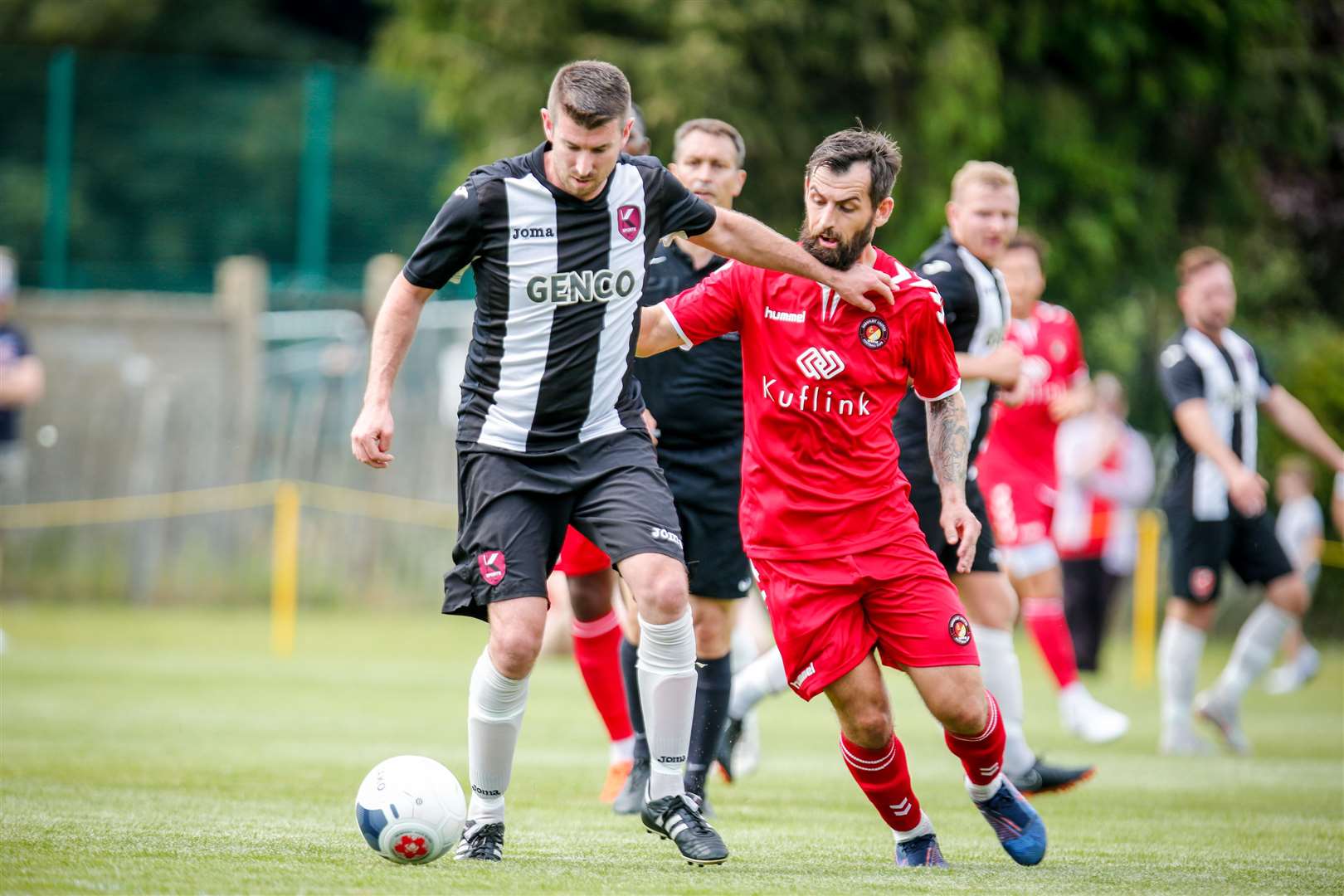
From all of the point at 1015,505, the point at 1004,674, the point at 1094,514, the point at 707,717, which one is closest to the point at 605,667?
the point at 707,717

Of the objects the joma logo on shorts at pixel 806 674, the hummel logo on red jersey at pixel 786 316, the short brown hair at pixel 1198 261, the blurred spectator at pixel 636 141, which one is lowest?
the joma logo on shorts at pixel 806 674

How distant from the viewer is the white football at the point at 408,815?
16.5 ft

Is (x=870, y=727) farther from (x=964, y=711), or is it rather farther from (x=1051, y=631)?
(x=1051, y=631)

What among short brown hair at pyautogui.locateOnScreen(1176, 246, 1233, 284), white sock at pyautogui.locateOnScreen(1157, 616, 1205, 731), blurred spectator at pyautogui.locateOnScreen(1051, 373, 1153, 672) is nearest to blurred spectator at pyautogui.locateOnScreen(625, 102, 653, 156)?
short brown hair at pyautogui.locateOnScreen(1176, 246, 1233, 284)

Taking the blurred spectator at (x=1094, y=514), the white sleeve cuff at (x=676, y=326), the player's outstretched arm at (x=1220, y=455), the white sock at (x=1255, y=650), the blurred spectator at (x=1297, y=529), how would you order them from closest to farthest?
the white sleeve cuff at (x=676, y=326)
the player's outstretched arm at (x=1220, y=455)
the white sock at (x=1255, y=650)
the blurred spectator at (x=1094, y=514)
the blurred spectator at (x=1297, y=529)

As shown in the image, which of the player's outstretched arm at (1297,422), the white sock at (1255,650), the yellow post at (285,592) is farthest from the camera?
the yellow post at (285,592)

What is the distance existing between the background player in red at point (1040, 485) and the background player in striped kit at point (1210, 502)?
0.47 m

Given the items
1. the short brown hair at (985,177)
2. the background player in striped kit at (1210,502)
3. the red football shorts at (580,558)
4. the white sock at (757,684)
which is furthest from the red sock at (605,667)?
the background player in striped kit at (1210,502)

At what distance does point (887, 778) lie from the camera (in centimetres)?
536

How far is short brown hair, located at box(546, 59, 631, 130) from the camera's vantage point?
5.19m

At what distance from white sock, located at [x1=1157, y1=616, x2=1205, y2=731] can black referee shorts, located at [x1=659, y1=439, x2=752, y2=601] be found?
370 cm

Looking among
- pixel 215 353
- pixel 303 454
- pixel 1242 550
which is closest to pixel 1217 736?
pixel 1242 550

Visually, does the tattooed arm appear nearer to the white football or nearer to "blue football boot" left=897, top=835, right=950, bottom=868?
"blue football boot" left=897, top=835, right=950, bottom=868

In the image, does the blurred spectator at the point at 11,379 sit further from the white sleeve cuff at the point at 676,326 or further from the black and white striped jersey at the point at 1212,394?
the white sleeve cuff at the point at 676,326
